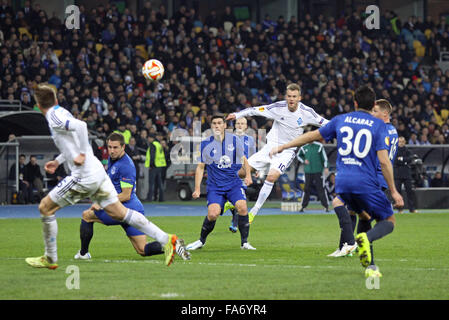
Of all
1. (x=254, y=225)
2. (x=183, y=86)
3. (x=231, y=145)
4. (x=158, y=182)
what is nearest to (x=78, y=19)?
(x=183, y=86)

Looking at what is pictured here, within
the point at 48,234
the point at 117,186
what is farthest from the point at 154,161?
the point at 48,234

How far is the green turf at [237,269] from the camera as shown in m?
7.82

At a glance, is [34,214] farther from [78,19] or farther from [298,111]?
[78,19]

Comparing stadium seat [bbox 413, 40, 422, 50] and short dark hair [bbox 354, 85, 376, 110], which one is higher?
stadium seat [bbox 413, 40, 422, 50]

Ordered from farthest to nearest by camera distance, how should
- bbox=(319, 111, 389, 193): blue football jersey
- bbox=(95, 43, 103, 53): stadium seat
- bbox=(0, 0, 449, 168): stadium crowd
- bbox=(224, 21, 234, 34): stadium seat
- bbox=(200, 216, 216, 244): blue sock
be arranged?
1. bbox=(224, 21, 234, 34): stadium seat
2. bbox=(95, 43, 103, 53): stadium seat
3. bbox=(0, 0, 449, 168): stadium crowd
4. bbox=(200, 216, 216, 244): blue sock
5. bbox=(319, 111, 389, 193): blue football jersey

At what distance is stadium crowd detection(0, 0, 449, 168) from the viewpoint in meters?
29.2

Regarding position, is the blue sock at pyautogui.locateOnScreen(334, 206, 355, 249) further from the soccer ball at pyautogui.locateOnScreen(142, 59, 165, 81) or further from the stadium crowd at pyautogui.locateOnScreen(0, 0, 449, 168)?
the stadium crowd at pyautogui.locateOnScreen(0, 0, 449, 168)

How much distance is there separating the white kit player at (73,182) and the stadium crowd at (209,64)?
18.1 m

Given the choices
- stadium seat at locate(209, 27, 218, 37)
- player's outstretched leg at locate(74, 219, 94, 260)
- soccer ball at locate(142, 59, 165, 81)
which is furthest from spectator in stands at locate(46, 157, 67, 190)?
player's outstretched leg at locate(74, 219, 94, 260)

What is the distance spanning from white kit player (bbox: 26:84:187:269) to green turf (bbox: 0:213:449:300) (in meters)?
0.37

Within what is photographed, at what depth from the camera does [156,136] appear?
94.6 ft

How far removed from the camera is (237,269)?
32.5ft

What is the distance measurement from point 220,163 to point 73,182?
163 inches

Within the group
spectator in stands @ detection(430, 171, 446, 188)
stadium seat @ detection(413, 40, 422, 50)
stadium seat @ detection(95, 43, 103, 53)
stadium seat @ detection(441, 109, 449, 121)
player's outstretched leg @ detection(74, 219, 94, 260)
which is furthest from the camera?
stadium seat @ detection(413, 40, 422, 50)
